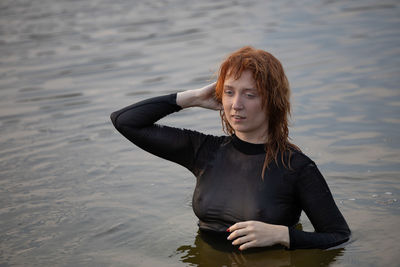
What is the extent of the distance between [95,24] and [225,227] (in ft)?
44.1

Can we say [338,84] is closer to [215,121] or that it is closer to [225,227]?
[215,121]

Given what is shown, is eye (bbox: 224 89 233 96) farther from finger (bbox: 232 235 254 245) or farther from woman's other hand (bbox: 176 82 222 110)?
finger (bbox: 232 235 254 245)

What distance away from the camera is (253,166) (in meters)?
4.06

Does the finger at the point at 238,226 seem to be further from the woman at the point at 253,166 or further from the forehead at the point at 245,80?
the forehead at the point at 245,80

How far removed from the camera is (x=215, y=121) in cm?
820

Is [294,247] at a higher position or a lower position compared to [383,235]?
higher

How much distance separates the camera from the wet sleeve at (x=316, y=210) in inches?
152

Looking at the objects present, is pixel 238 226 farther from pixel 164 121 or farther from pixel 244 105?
pixel 164 121

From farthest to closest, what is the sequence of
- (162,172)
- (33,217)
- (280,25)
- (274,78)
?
(280,25) → (162,172) → (33,217) → (274,78)

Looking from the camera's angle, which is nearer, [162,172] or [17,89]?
[162,172]

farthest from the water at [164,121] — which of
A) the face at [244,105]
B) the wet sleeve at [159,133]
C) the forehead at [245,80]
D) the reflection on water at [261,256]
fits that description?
the forehead at [245,80]

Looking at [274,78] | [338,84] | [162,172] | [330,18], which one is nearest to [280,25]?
[330,18]

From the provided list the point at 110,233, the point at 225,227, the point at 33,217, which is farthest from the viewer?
the point at 33,217

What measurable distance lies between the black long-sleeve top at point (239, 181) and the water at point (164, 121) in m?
0.44
